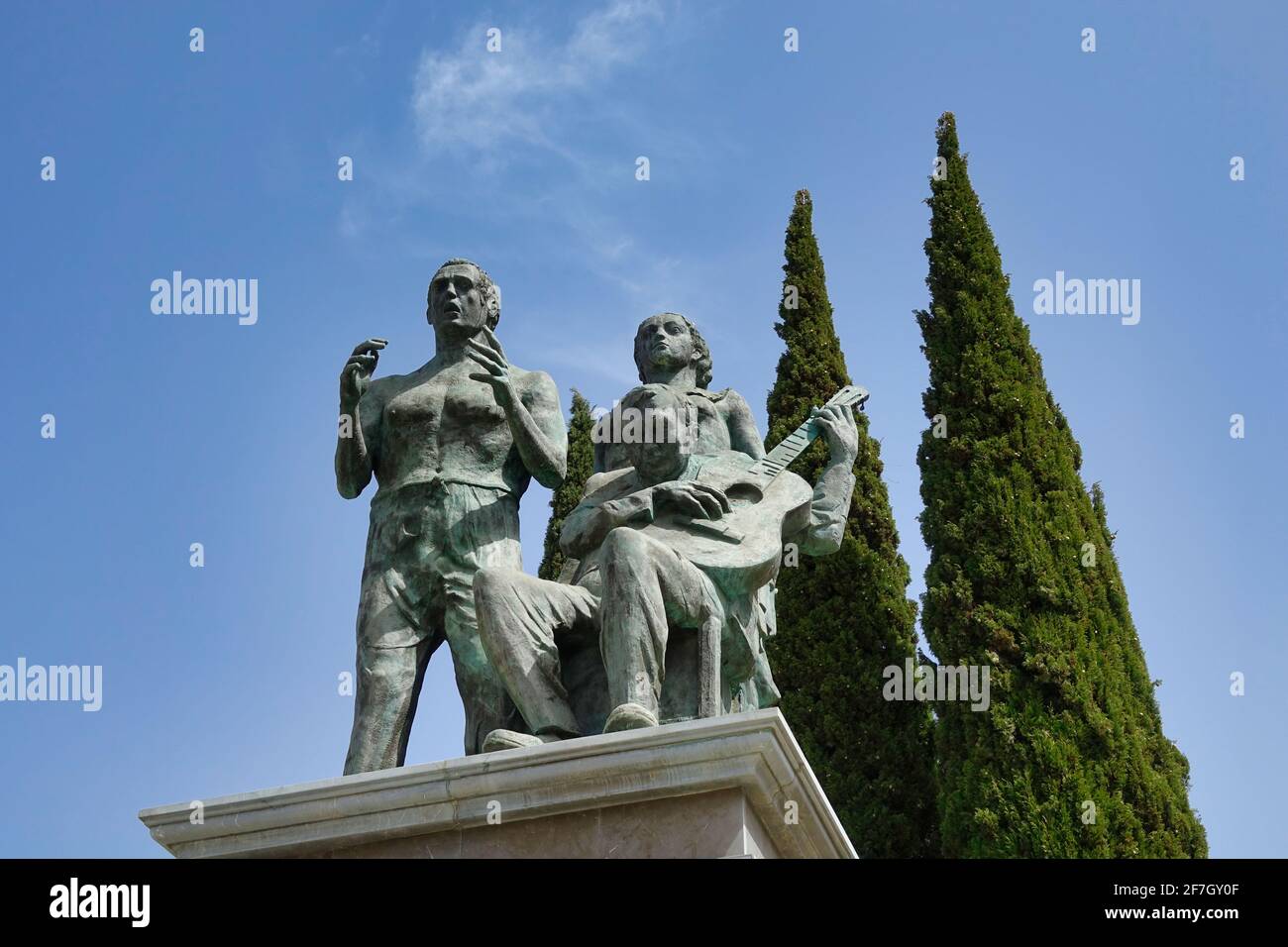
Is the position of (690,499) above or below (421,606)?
above

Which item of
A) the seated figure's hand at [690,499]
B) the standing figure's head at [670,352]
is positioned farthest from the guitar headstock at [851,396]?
the seated figure's hand at [690,499]

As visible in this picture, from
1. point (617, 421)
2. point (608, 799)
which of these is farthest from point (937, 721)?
point (608, 799)

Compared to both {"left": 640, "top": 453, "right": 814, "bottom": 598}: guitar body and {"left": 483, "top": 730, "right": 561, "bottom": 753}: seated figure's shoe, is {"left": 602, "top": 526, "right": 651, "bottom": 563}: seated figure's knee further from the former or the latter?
{"left": 483, "top": 730, "right": 561, "bottom": 753}: seated figure's shoe

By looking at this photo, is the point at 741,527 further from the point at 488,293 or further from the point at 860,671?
the point at 860,671

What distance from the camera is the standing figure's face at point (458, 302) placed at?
759cm

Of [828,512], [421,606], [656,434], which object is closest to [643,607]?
[656,434]

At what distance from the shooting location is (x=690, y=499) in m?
6.95

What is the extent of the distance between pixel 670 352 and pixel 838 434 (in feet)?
2.99

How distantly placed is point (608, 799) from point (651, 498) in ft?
5.42

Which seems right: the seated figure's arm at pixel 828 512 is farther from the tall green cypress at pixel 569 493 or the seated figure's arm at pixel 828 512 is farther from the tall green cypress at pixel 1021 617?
the tall green cypress at pixel 569 493

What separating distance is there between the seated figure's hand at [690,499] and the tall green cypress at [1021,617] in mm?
5915

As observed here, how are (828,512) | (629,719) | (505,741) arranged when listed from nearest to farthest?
(629,719), (505,741), (828,512)

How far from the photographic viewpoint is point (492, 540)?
7.19 meters
